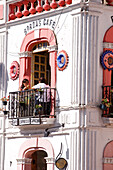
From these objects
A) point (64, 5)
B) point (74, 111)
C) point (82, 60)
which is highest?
point (64, 5)

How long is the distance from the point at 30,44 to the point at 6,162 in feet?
15.8

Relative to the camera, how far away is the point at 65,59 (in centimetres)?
2866

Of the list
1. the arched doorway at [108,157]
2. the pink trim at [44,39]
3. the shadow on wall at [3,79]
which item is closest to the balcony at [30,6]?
the pink trim at [44,39]

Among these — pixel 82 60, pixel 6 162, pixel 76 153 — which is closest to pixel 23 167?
pixel 6 162

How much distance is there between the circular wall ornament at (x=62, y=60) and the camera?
28656mm

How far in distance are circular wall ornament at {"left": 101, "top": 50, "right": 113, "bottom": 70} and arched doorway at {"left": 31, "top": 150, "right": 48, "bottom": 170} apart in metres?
5.15

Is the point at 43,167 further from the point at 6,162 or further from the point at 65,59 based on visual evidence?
the point at 65,59

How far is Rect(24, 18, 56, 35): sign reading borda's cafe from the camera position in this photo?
2951 cm

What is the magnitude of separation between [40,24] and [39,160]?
18.3 feet

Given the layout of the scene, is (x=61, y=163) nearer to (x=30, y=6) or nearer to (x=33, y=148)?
(x=33, y=148)

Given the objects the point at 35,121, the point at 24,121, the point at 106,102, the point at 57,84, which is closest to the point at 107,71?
the point at 106,102

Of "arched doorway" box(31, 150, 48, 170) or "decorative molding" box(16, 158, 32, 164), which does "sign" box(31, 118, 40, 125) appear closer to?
"decorative molding" box(16, 158, 32, 164)

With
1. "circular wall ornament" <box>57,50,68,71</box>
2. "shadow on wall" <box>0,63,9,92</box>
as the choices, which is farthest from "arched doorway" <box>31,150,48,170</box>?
"circular wall ornament" <box>57,50,68,71</box>

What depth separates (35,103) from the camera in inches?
1141
